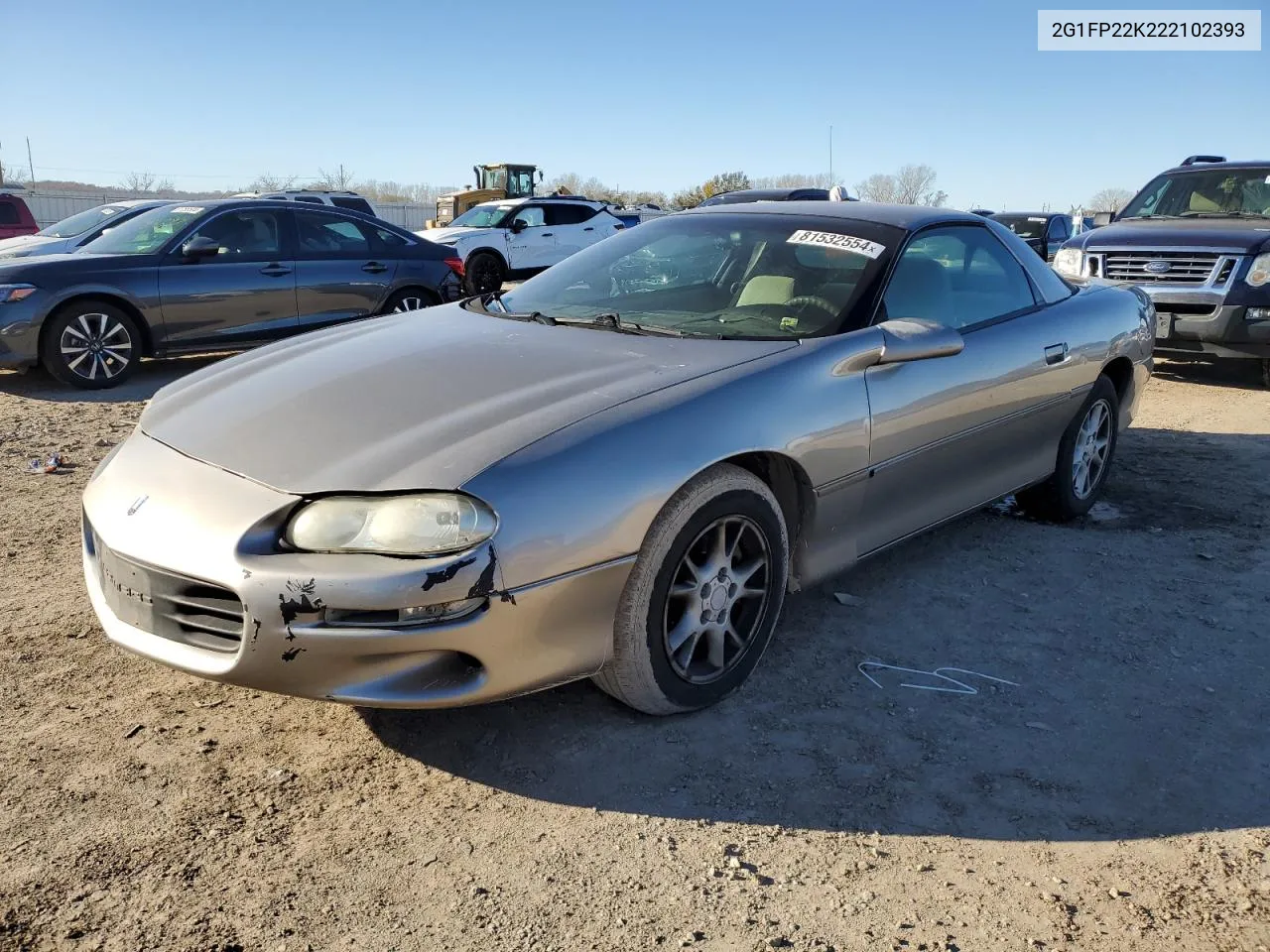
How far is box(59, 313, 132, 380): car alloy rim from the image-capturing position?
A: 774cm

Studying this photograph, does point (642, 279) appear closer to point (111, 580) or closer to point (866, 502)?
point (866, 502)

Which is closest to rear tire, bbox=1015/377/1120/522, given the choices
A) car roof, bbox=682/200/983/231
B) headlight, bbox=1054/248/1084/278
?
car roof, bbox=682/200/983/231

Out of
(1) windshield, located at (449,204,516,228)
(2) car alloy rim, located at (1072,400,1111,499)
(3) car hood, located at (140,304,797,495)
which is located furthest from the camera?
(1) windshield, located at (449,204,516,228)

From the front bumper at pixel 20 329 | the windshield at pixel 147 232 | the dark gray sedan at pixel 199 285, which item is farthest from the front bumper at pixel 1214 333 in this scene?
the front bumper at pixel 20 329

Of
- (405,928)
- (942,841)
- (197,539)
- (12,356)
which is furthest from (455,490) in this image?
(12,356)

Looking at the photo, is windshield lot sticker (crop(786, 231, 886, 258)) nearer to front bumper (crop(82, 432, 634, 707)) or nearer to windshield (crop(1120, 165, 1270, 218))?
front bumper (crop(82, 432, 634, 707))

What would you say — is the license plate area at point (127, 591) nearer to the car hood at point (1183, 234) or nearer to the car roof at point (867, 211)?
the car roof at point (867, 211)

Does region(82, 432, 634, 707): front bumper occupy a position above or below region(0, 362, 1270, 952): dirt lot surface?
above

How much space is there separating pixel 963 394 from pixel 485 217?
50.2 feet

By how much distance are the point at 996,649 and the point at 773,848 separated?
1.45 m

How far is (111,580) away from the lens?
2750mm

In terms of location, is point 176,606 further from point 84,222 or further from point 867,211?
point 84,222

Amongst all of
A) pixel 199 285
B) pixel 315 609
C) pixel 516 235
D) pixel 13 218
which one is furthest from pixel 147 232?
pixel 13 218

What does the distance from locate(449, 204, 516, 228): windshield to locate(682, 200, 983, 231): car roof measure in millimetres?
13740
